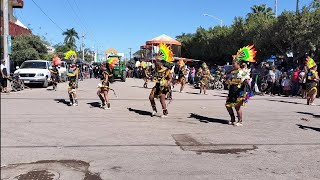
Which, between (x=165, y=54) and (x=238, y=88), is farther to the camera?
(x=165, y=54)

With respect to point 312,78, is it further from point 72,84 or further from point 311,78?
point 72,84

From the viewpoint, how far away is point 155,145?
26.6 feet

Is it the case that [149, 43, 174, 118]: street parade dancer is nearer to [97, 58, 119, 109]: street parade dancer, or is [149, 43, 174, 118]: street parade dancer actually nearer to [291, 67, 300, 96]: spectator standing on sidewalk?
[97, 58, 119, 109]: street parade dancer

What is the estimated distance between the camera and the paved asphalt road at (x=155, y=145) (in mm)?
6340

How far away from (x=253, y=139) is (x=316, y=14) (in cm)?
2488

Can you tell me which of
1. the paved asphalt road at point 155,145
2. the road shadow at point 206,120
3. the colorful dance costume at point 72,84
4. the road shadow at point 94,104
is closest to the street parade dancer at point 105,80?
the road shadow at point 94,104

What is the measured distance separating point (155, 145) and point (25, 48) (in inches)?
1189

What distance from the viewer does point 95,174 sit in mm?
6109

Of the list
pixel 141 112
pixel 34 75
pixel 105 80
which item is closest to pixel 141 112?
pixel 141 112

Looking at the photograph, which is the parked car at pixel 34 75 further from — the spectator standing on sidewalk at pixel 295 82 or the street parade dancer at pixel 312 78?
the street parade dancer at pixel 312 78

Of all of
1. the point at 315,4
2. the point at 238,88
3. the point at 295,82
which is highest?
the point at 315,4

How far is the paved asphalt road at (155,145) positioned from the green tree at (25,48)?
23477 mm

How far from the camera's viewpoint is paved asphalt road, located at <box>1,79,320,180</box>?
6.34 metres

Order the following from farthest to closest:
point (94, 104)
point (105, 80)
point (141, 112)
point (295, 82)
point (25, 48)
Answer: point (25, 48)
point (295, 82)
point (94, 104)
point (105, 80)
point (141, 112)
